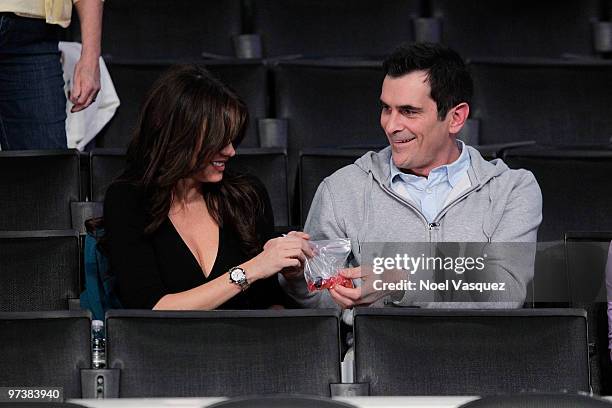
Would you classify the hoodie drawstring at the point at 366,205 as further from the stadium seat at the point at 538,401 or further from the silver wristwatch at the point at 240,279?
the stadium seat at the point at 538,401

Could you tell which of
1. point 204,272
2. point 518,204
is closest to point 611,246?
point 518,204

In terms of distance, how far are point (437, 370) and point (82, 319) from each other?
1.08 ft

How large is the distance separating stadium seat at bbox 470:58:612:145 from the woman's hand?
0.75m

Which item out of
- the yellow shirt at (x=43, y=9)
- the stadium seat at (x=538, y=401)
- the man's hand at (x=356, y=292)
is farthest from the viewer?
the yellow shirt at (x=43, y=9)

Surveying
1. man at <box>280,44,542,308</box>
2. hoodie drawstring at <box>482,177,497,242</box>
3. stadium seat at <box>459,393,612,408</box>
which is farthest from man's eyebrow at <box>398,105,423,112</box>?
stadium seat at <box>459,393,612,408</box>

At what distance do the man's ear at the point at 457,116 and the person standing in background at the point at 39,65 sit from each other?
19.4 inches

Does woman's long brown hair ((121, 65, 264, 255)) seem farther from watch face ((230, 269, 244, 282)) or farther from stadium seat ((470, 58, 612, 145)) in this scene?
stadium seat ((470, 58, 612, 145))

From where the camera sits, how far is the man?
1446 mm

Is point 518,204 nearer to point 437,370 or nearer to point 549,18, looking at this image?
point 437,370

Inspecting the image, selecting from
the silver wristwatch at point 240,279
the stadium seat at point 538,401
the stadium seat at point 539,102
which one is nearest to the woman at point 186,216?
the silver wristwatch at point 240,279

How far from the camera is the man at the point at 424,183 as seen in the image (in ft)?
Answer: 4.75

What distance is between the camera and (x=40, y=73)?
5.39 ft

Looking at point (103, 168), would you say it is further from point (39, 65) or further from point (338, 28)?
point (338, 28)

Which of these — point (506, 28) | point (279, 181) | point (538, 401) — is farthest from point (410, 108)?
point (506, 28)
